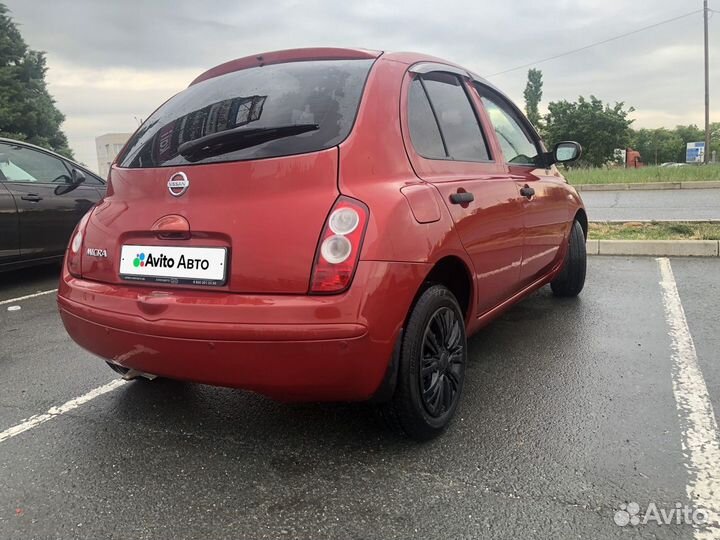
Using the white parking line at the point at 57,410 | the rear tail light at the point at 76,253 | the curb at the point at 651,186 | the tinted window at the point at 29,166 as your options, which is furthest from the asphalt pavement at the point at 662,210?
the rear tail light at the point at 76,253

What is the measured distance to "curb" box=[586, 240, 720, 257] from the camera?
5941 millimetres

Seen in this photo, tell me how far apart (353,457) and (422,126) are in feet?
4.74

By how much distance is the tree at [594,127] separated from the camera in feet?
112

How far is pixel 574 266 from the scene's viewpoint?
14.7 ft

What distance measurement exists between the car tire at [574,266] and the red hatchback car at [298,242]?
1909 millimetres

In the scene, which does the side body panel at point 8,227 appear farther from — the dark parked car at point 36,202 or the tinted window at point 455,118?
the tinted window at point 455,118

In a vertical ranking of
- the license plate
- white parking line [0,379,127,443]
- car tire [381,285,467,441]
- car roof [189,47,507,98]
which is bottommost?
white parking line [0,379,127,443]

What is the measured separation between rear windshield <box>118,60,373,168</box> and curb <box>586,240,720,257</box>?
15.7ft

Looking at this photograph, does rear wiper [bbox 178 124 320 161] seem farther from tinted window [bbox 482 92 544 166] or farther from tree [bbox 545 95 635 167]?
tree [bbox 545 95 635 167]

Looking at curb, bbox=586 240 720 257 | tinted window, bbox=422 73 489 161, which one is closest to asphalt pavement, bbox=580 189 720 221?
curb, bbox=586 240 720 257

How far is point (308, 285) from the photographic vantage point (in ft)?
6.36

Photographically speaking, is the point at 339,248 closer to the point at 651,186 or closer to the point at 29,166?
the point at 29,166

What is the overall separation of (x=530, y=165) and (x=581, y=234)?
1.14 meters

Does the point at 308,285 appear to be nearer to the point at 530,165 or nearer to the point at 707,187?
the point at 530,165
